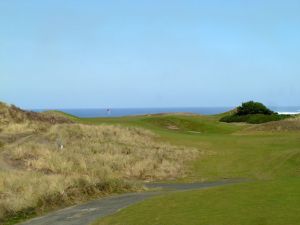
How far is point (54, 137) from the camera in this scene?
3694 centimetres

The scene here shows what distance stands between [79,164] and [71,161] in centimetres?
72

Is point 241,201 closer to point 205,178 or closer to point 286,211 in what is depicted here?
point 286,211

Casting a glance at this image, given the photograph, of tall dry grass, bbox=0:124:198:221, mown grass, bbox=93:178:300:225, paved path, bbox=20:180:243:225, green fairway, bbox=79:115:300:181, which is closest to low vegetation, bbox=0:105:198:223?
tall dry grass, bbox=0:124:198:221

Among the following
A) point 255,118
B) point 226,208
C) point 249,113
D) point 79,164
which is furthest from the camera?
point 249,113

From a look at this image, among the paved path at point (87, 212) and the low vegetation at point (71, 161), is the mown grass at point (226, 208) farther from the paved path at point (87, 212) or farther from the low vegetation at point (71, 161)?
the low vegetation at point (71, 161)

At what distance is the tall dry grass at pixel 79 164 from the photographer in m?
20.0

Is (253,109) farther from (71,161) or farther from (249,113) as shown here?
(71,161)

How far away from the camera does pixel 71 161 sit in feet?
98.1

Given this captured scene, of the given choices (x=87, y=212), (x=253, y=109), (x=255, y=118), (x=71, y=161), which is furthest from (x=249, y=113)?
(x=87, y=212)

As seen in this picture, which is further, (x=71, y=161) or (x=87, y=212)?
(x=71, y=161)

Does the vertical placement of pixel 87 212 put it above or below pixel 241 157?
below

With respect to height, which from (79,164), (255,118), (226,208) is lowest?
(79,164)

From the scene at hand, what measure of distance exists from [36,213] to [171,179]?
1307 cm

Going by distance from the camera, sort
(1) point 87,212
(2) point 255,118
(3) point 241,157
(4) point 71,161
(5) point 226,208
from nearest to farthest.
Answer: (5) point 226,208 < (1) point 87,212 < (4) point 71,161 < (3) point 241,157 < (2) point 255,118
